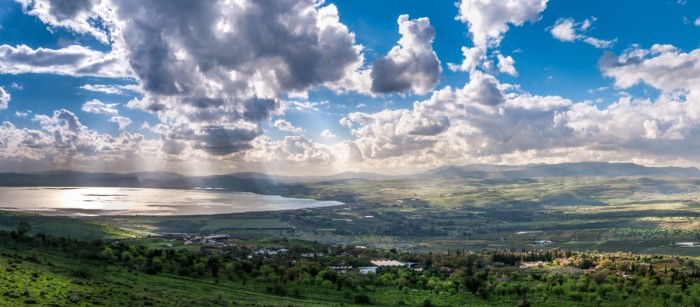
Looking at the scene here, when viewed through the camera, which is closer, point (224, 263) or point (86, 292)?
point (86, 292)

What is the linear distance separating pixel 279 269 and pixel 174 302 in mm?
44721

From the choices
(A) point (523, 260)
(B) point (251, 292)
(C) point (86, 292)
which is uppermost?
(C) point (86, 292)

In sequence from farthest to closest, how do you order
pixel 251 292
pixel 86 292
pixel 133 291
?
pixel 251 292 < pixel 133 291 < pixel 86 292

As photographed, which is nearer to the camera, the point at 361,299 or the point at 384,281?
the point at 361,299

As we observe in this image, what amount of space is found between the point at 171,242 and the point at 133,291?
420 feet

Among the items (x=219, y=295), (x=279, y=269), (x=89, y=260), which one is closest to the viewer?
(x=219, y=295)

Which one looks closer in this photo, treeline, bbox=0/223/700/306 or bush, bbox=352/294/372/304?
bush, bbox=352/294/372/304

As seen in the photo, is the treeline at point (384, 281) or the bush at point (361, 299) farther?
the treeline at point (384, 281)

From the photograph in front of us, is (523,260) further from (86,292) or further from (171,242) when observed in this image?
(86,292)

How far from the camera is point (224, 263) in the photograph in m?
106

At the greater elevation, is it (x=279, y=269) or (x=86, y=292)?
(x=86, y=292)

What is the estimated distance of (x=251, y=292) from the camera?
77.8 metres

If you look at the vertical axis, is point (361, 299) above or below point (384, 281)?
above

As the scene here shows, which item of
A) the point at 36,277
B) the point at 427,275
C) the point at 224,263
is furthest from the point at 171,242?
the point at 36,277
